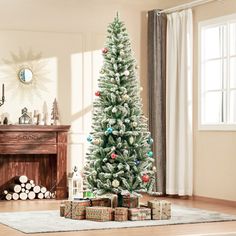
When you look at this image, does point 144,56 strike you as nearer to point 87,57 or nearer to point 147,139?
point 87,57

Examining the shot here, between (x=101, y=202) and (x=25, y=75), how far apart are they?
283 centimetres

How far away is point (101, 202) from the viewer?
7.33 meters

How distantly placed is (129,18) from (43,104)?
177 cm

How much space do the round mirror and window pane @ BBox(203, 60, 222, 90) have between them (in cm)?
230

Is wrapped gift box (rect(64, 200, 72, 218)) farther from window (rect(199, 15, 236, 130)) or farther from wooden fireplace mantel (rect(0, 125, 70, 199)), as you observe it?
window (rect(199, 15, 236, 130))

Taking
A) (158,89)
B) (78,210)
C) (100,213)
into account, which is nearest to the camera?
(100,213)

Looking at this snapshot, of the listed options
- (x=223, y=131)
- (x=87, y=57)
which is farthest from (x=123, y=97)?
(x=87, y=57)

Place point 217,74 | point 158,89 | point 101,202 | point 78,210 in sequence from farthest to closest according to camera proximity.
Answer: point 158,89
point 217,74
point 101,202
point 78,210

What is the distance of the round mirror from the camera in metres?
9.54

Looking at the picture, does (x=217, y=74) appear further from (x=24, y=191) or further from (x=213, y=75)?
(x=24, y=191)

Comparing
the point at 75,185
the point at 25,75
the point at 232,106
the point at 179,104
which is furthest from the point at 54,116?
the point at 232,106

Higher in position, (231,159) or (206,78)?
(206,78)

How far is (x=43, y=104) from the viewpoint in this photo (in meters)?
9.66

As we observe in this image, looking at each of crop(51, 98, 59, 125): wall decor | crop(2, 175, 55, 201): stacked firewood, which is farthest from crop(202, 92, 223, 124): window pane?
crop(2, 175, 55, 201): stacked firewood
